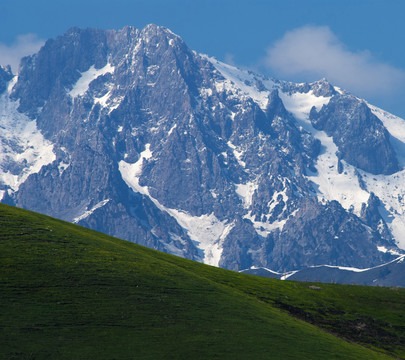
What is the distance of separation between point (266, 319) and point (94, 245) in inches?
881

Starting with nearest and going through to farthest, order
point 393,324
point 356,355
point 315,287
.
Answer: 1. point 356,355
2. point 393,324
3. point 315,287

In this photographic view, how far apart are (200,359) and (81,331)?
9.80 meters

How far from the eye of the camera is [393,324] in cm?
8412

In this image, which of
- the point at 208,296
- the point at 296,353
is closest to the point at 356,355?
the point at 296,353

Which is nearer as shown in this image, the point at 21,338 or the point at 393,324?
the point at 21,338

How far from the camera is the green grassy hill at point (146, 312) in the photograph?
5950cm

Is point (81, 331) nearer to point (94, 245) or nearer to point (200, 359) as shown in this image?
point (200, 359)

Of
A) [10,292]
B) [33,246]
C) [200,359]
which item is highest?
[33,246]

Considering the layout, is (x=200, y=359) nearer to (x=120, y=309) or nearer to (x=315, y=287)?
(x=120, y=309)

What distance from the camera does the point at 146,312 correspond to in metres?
66.1

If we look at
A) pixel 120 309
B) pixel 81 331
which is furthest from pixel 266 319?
pixel 81 331

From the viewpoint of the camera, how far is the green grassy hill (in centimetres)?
5950

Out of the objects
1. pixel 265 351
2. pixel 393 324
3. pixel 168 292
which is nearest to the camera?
pixel 265 351

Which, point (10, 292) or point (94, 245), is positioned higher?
point (94, 245)
